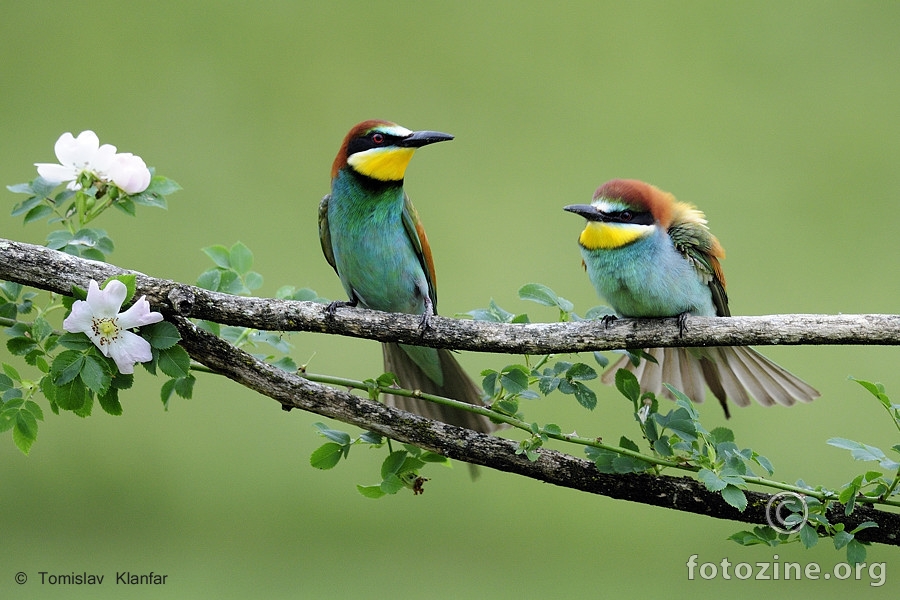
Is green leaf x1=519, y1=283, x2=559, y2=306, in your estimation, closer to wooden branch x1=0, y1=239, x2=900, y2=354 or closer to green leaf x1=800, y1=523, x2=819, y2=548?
wooden branch x1=0, y1=239, x2=900, y2=354

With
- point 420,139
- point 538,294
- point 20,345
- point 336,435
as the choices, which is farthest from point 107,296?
point 420,139

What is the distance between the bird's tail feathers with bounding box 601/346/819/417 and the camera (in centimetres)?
105

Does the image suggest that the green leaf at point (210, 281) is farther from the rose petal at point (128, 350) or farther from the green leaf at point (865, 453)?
the green leaf at point (865, 453)

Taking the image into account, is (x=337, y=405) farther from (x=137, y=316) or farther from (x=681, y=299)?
(x=681, y=299)

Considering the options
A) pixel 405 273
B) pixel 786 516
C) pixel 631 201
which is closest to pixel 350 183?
pixel 405 273

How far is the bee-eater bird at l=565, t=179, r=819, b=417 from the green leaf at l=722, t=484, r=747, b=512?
0.98 ft

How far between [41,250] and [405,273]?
21.5 inches

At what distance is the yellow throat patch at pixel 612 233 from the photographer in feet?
3.44

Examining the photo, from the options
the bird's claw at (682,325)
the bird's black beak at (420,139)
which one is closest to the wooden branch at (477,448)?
the bird's claw at (682,325)

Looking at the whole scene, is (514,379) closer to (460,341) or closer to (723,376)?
(460,341)

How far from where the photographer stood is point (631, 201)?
104 cm

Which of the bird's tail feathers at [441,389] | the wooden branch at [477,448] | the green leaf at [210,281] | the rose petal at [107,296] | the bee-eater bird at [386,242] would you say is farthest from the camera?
the bee-eater bird at [386,242]

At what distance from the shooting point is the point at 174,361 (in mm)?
765

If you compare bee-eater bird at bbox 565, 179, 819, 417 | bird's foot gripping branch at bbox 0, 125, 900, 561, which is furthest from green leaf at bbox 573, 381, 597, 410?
bee-eater bird at bbox 565, 179, 819, 417
